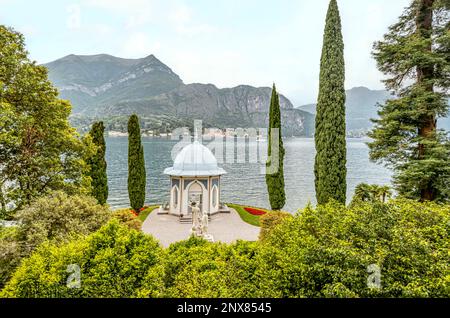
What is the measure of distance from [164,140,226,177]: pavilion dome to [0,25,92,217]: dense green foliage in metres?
10.1

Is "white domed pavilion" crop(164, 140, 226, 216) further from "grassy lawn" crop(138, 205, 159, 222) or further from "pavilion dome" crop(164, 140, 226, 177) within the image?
"grassy lawn" crop(138, 205, 159, 222)

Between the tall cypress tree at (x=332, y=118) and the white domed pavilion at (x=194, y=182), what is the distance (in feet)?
30.1

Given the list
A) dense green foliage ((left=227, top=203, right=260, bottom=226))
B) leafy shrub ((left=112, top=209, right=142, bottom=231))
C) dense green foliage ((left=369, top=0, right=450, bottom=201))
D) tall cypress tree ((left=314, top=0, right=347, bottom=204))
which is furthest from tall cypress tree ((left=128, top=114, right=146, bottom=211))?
dense green foliage ((left=369, top=0, right=450, bottom=201))

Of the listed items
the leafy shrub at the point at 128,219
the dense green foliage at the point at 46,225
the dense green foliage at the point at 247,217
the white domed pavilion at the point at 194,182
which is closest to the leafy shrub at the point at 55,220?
the dense green foliage at the point at 46,225

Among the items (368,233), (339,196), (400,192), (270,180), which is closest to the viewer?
(368,233)

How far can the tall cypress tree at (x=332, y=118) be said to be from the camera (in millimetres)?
15172

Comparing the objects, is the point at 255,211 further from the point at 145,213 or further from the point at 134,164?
the point at 134,164

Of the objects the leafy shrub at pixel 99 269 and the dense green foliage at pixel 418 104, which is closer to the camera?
the leafy shrub at pixel 99 269

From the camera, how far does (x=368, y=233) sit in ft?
16.7

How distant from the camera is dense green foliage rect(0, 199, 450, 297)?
4121 mm

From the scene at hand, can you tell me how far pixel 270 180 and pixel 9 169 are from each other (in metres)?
17.2

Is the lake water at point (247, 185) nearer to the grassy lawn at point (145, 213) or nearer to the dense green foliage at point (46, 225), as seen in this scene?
the grassy lawn at point (145, 213)

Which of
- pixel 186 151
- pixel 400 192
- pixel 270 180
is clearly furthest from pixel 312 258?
pixel 186 151
